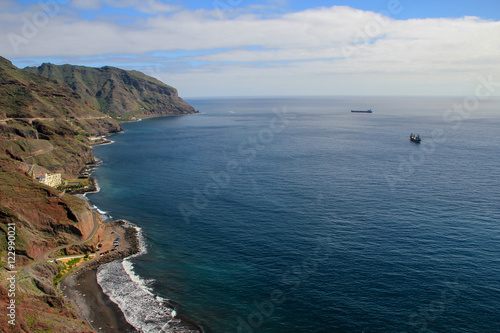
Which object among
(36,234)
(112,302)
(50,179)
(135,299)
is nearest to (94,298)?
(112,302)

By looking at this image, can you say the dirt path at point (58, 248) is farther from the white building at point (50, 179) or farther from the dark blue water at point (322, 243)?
the white building at point (50, 179)

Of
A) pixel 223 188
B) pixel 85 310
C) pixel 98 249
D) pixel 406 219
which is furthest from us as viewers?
pixel 223 188

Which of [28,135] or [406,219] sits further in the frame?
[28,135]

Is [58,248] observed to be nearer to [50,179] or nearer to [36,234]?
[36,234]

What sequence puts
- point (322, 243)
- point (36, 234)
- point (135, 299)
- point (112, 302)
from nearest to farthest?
point (112, 302) → point (135, 299) → point (36, 234) → point (322, 243)

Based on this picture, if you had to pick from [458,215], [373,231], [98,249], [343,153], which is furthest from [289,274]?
[343,153]

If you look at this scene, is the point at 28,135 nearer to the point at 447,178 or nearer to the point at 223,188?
the point at 223,188

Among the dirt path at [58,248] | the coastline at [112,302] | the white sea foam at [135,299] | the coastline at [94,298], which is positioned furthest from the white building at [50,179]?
the white sea foam at [135,299]
